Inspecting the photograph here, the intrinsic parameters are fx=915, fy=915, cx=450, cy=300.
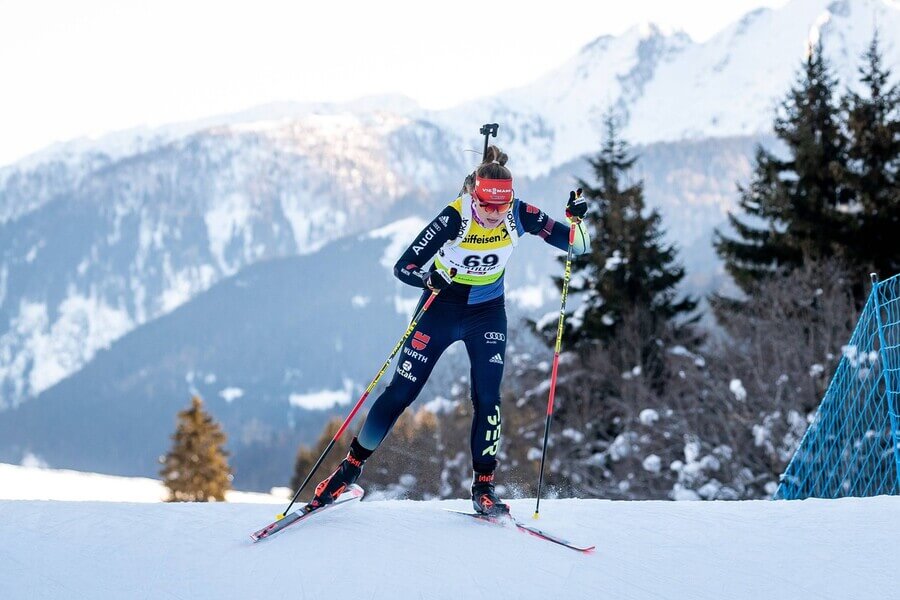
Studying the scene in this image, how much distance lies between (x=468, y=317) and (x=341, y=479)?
1.15 metres

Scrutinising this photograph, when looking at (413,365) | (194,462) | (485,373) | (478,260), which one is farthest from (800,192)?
(194,462)

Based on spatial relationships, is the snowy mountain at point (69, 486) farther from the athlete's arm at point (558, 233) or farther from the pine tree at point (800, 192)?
the athlete's arm at point (558, 233)

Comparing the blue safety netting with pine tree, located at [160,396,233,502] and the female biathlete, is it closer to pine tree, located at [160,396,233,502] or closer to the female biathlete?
the female biathlete

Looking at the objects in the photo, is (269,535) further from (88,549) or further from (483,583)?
(483,583)

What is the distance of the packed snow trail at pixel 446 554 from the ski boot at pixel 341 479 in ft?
0.44

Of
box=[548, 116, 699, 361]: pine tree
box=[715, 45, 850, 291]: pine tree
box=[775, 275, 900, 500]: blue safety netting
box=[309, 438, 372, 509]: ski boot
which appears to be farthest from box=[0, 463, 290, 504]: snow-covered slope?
box=[309, 438, 372, 509]: ski boot

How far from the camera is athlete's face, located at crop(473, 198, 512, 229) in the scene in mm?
5090

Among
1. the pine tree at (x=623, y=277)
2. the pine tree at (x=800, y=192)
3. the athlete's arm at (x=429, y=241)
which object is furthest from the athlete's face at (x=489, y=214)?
the pine tree at (x=623, y=277)

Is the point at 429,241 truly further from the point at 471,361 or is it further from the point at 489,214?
the point at 471,361

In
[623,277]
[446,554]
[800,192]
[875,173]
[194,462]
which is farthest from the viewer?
[194,462]

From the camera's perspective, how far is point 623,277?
2569cm

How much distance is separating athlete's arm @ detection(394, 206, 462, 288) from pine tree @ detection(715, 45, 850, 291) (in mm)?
16553

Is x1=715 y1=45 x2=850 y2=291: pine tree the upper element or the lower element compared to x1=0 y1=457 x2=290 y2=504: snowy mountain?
upper

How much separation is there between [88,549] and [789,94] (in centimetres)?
2295
